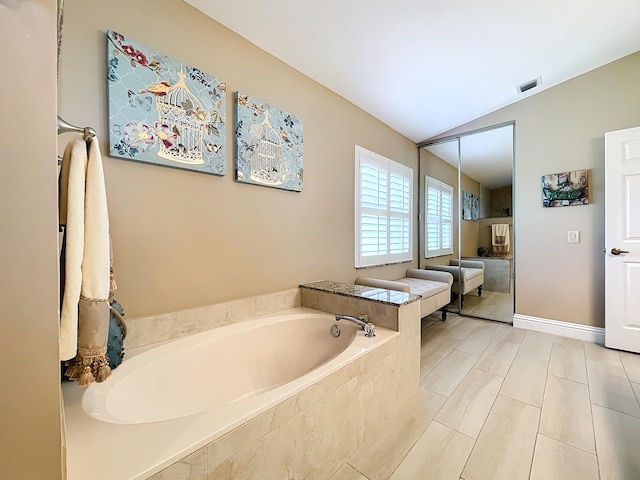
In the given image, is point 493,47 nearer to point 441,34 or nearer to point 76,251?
point 441,34

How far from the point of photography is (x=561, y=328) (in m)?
2.73

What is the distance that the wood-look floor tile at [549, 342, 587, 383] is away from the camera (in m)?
1.96

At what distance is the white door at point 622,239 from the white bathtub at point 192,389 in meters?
2.42

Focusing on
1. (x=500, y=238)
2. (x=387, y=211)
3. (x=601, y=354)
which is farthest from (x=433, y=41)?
(x=601, y=354)

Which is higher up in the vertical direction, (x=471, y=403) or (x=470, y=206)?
(x=470, y=206)

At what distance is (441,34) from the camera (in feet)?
6.04

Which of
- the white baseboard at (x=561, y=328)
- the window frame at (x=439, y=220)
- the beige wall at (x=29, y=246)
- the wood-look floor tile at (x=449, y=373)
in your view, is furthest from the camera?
the window frame at (x=439, y=220)

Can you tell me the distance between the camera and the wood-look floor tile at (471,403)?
1.45 metres

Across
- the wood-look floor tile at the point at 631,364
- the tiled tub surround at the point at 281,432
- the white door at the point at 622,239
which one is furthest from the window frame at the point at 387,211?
the wood-look floor tile at the point at 631,364

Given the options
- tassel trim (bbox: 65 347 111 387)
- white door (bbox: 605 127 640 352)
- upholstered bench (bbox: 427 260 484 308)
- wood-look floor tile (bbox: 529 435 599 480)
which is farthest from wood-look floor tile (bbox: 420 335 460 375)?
tassel trim (bbox: 65 347 111 387)

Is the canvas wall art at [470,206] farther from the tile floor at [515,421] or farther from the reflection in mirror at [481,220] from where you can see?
the tile floor at [515,421]

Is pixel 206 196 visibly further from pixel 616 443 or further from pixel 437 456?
pixel 616 443

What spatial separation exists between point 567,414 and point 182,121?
283cm

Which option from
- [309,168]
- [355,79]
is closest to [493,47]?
[355,79]
